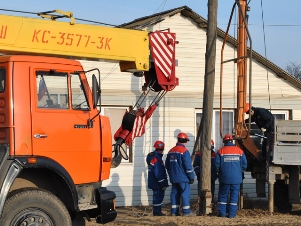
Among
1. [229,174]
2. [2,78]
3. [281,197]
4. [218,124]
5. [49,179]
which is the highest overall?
[2,78]

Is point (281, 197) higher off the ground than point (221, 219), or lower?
higher

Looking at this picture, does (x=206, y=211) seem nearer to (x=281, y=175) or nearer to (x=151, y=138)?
(x=281, y=175)

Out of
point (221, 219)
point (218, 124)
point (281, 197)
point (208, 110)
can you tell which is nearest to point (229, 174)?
point (221, 219)

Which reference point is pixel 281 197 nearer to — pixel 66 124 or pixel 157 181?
pixel 157 181

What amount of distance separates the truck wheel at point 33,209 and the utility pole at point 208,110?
246 inches

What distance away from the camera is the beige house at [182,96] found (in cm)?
1806

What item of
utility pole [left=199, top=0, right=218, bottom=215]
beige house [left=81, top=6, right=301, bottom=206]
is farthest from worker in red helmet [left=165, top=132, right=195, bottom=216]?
beige house [left=81, top=6, right=301, bottom=206]

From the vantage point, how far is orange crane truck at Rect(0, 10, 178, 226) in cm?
879

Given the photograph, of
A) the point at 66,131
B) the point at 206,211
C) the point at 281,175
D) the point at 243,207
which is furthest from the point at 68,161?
the point at 243,207

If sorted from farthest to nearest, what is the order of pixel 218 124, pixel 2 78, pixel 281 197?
pixel 218 124 < pixel 281 197 < pixel 2 78

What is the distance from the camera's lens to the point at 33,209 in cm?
882

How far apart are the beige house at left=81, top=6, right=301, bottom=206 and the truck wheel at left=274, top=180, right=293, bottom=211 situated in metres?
2.73

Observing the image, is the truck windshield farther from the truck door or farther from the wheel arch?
the wheel arch

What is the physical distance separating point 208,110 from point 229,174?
155 centimetres
